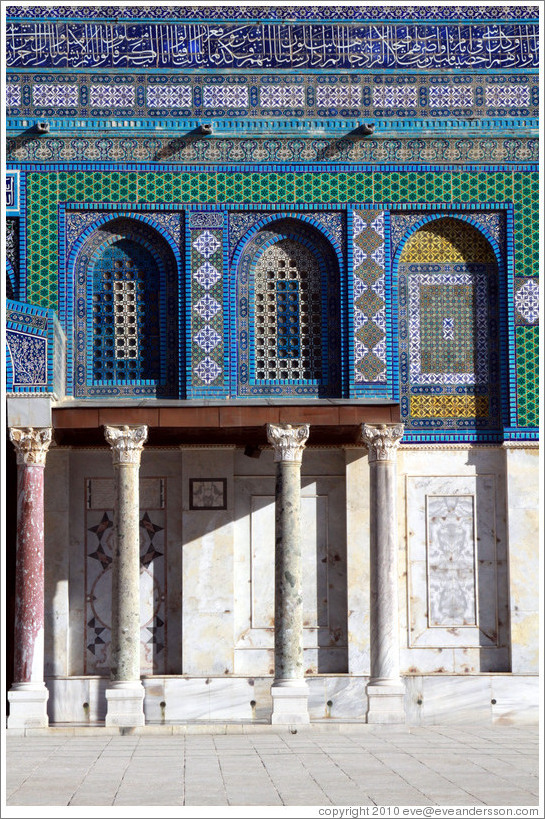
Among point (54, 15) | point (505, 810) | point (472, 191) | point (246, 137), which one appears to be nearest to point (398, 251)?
point (472, 191)

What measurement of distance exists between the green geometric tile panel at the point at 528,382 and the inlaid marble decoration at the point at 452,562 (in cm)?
108

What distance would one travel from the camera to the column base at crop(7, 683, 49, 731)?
19734 mm

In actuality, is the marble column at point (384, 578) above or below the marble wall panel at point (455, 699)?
above

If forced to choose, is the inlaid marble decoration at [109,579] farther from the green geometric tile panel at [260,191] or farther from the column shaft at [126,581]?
the green geometric tile panel at [260,191]

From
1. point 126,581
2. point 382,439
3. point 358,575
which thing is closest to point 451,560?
point 358,575

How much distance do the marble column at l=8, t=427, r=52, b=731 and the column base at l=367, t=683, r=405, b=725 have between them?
4.52 metres

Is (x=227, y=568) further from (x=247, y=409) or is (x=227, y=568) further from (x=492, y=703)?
(x=492, y=703)

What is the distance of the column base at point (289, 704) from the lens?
65.4 ft

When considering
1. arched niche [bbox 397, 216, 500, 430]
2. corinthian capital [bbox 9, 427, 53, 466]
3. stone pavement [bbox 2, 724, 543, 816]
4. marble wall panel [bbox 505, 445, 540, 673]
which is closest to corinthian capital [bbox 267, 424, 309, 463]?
arched niche [bbox 397, 216, 500, 430]

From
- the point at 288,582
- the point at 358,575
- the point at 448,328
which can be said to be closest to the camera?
the point at 288,582

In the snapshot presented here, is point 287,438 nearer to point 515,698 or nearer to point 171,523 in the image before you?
point 171,523

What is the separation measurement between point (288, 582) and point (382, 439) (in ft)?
8.04

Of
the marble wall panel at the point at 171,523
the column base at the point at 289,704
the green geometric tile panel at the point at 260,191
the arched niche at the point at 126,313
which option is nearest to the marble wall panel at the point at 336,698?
the column base at the point at 289,704

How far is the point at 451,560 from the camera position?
21906mm
